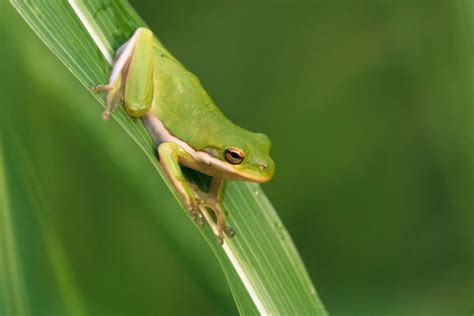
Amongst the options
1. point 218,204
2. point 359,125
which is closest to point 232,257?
point 218,204

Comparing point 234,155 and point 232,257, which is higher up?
point 234,155

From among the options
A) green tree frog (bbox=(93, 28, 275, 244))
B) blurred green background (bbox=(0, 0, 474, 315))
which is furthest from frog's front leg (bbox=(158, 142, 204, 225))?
blurred green background (bbox=(0, 0, 474, 315))

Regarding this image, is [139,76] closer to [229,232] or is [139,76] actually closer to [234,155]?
[234,155]

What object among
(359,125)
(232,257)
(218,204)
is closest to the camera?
(232,257)

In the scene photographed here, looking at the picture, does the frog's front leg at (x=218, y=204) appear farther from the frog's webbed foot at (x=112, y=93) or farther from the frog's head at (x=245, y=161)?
the frog's webbed foot at (x=112, y=93)

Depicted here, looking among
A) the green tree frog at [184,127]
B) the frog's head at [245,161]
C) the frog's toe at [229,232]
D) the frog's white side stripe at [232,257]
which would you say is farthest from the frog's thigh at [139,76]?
the frog's toe at [229,232]

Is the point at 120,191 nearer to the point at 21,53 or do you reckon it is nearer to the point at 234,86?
the point at 21,53

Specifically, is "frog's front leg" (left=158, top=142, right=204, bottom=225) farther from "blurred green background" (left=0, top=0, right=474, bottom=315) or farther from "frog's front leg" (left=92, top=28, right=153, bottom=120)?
"blurred green background" (left=0, top=0, right=474, bottom=315)
